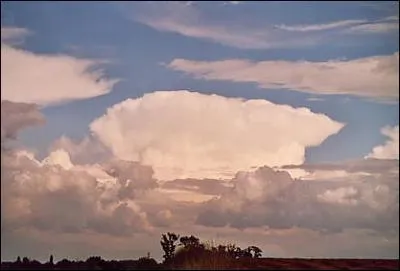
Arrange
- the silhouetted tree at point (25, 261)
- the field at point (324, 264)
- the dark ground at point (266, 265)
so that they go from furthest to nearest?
1. the silhouetted tree at point (25, 261)
2. the dark ground at point (266, 265)
3. the field at point (324, 264)

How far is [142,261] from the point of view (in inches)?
1249

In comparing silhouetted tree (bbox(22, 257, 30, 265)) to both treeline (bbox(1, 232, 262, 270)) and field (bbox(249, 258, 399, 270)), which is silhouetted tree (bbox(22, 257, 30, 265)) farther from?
field (bbox(249, 258, 399, 270))

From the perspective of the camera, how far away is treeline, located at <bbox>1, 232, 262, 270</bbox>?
29.6 metres

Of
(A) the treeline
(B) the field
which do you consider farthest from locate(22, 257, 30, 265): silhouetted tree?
(B) the field

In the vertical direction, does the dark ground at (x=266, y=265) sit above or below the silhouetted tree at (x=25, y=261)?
below

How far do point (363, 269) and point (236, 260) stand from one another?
5.26 m

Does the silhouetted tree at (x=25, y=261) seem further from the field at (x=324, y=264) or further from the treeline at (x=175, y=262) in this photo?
the field at (x=324, y=264)

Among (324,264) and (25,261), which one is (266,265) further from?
(25,261)

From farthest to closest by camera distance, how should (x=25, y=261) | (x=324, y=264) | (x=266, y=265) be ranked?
1. (x=25, y=261)
2. (x=324, y=264)
3. (x=266, y=265)

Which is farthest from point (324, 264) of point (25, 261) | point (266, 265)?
point (25, 261)

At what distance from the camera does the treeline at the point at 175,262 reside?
29.6m

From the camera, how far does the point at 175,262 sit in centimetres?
3119

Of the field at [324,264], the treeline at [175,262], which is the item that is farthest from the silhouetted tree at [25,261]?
the field at [324,264]

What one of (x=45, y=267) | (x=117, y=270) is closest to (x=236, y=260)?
(x=117, y=270)
